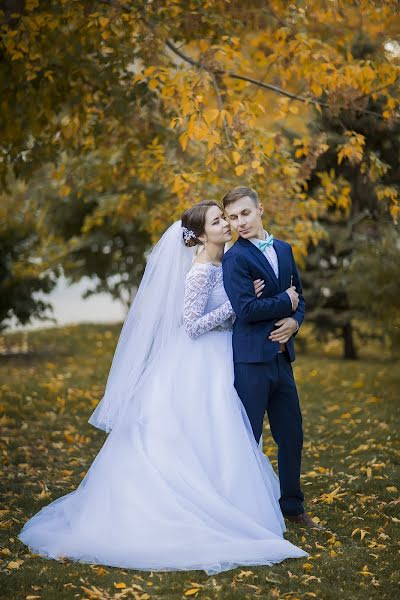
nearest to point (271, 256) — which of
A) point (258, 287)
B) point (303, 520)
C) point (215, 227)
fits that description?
point (258, 287)

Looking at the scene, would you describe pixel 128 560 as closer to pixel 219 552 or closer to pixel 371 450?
pixel 219 552

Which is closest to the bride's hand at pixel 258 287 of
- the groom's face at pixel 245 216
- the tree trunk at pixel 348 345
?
the groom's face at pixel 245 216

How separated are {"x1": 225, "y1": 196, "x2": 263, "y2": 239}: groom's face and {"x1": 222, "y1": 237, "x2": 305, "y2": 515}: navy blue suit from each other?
69mm

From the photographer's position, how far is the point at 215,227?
4621 mm

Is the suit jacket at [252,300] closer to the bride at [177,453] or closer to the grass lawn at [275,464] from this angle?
the bride at [177,453]

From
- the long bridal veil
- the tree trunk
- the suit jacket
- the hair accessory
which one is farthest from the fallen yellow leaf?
the tree trunk

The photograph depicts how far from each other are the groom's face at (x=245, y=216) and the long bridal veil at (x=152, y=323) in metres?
0.48

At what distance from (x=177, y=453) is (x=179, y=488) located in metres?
0.21

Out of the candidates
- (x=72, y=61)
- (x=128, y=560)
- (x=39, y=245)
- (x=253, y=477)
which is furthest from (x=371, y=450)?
(x=39, y=245)

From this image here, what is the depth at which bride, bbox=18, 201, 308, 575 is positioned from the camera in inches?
164

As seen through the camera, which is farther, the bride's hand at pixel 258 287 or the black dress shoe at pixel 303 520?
the black dress shoe at pixel 303 520

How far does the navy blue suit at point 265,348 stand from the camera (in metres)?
4.36

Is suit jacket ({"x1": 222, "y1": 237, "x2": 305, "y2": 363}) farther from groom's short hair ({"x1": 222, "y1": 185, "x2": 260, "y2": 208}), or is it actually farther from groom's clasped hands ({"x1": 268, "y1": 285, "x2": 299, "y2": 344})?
groom's short hair ({"x1": 222, "y1": 185, "x2": 260, "y2": 208})

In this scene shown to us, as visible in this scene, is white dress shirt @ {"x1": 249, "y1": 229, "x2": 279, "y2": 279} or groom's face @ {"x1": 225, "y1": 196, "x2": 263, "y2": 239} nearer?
groom's face @ {"x1": 225, "y1": 196, "x2": 263, "y2": 239}
